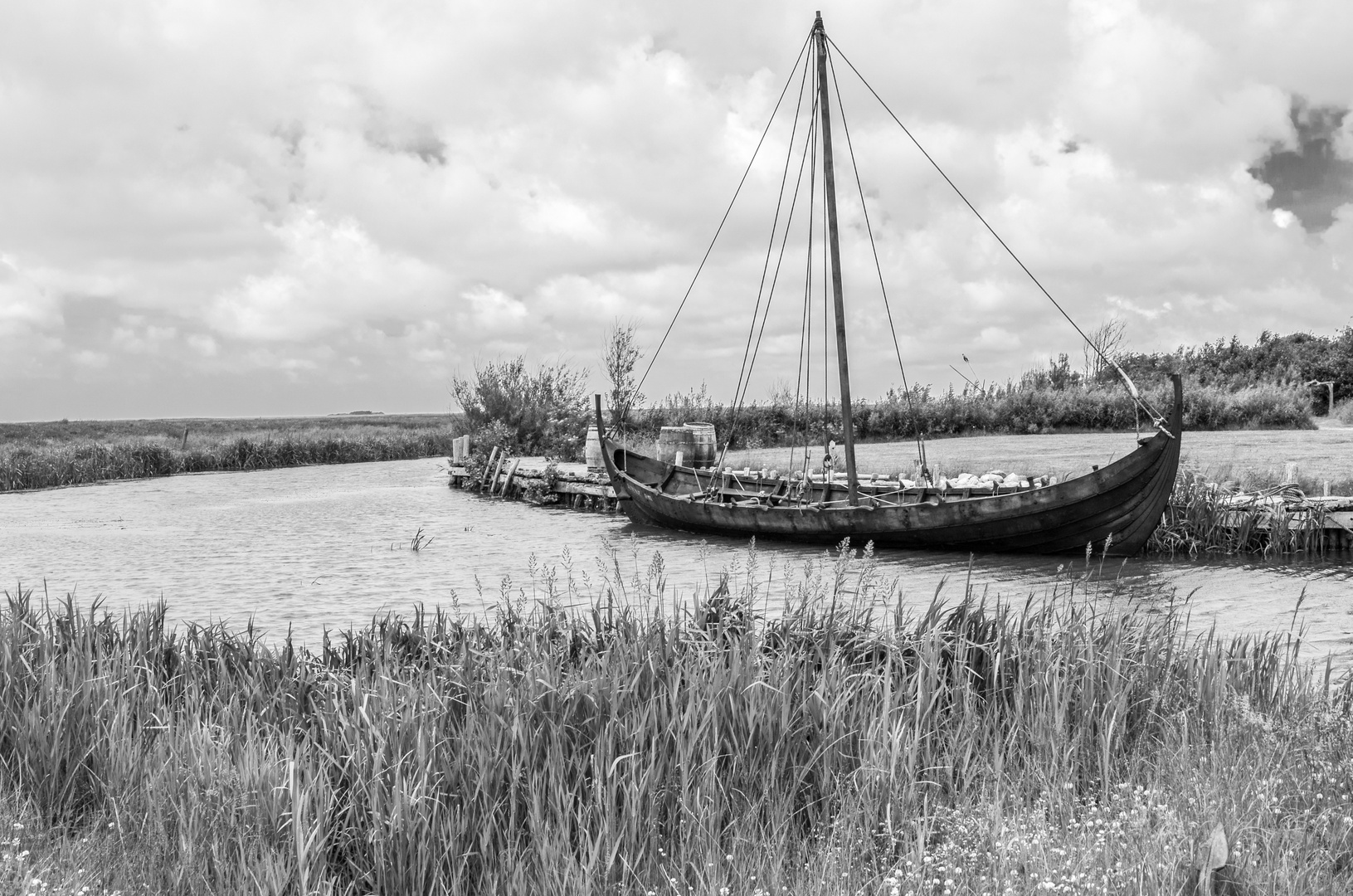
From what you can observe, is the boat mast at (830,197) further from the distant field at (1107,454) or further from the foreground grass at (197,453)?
the foreground grass at (197,453)

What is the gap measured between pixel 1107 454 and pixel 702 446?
31.4 ft

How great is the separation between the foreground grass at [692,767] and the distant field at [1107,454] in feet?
43.9

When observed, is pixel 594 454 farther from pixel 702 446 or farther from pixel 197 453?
pixel 197 453

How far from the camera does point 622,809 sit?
3.67 meters

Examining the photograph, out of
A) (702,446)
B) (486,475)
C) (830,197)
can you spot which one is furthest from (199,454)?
(830,197)

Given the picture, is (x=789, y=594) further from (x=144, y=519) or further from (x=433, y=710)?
(x=144, y=519)

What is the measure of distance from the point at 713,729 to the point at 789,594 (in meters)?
1.46

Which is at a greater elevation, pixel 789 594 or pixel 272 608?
pixel 789 594

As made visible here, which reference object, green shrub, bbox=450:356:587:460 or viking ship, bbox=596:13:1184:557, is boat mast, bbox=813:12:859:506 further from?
green shrub, bbox=450:356:587:460

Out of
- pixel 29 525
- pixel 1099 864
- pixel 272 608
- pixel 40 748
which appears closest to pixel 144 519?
pixel 29 525

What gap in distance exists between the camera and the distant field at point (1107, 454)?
17.7 m

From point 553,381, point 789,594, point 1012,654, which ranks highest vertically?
point 553,381

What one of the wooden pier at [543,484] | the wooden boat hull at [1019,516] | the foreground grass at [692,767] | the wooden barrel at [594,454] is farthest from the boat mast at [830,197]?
the foreground grass at [692,767]

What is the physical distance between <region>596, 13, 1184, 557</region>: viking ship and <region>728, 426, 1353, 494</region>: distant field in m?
3.17
